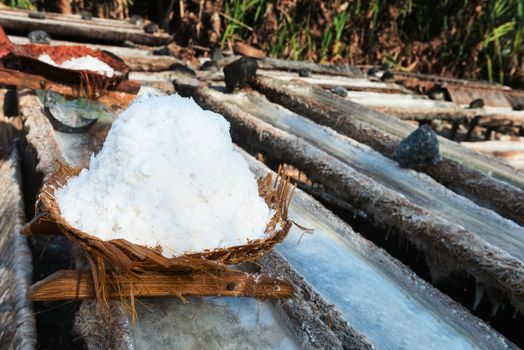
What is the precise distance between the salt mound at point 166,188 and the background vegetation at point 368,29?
5.73 m

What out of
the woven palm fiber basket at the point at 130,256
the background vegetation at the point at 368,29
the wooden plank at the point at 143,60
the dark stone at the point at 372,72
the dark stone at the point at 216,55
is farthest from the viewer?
the background vegetation at the point at 368,29

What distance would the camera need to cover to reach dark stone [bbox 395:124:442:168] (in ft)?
11.0

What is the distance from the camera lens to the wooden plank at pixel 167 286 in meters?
1.52

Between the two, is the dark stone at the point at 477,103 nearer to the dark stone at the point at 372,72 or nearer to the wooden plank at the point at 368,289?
the dark stone at the point at 372,72

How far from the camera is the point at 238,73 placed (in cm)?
477

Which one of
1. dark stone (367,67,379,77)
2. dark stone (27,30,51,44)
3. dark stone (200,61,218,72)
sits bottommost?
dark stone (367,67,379,77)

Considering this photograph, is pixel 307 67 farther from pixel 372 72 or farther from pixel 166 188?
pixel 166 188

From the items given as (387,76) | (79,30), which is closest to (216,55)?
(79,30)

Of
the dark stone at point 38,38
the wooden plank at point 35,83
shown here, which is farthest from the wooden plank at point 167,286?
the dark stone at point 38,38

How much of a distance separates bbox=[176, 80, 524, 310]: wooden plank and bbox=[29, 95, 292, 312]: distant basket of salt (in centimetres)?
96

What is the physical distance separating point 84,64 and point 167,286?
2.75 m

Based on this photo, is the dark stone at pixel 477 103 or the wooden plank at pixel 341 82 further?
the wooden plank at pixel 341 82

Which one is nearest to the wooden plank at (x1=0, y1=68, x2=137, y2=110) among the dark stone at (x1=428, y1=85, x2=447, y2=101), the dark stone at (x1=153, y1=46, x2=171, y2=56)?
the dark stone at (x1=153, y1=46, x2=171, y2=56)

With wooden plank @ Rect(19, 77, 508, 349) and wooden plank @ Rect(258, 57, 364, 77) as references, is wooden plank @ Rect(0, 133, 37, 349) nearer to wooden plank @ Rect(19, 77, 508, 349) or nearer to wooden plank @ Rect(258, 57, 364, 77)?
wooden plank @ Rect(19, 77, 508, 349)
